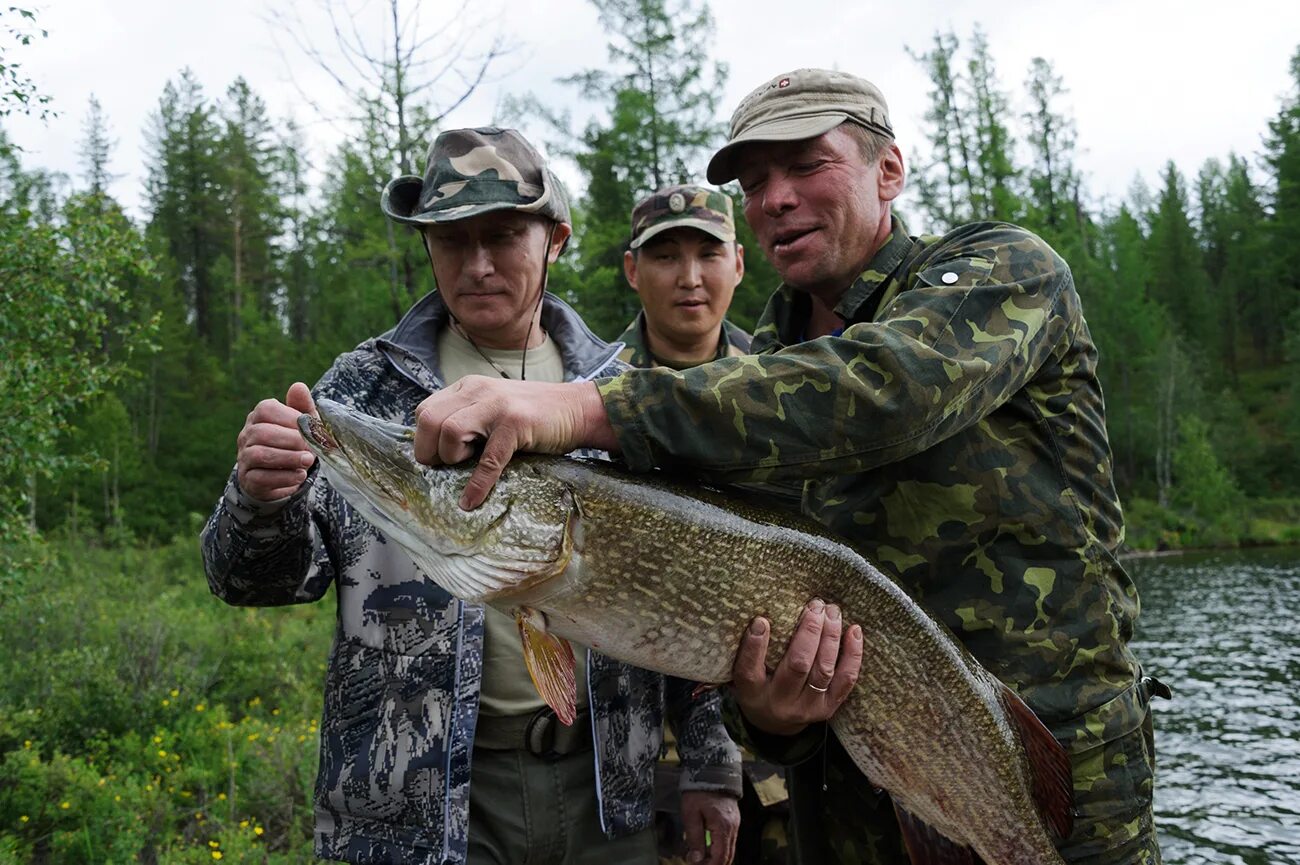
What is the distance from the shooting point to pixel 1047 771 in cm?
207

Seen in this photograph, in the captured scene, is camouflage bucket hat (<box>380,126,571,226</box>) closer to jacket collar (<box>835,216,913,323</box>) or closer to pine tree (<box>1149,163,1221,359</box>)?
jacket collar (<box>835,216,913,323</box>)

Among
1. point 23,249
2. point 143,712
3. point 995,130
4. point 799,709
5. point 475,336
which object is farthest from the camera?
point 995,130

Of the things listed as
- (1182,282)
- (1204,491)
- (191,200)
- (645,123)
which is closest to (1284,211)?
(1182,282)

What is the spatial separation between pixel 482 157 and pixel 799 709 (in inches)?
74.0

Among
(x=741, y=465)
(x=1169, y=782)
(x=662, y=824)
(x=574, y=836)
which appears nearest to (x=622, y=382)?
(x=741, y=465)

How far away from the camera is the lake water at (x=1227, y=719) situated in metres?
8.28

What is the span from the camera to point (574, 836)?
2.67 metres

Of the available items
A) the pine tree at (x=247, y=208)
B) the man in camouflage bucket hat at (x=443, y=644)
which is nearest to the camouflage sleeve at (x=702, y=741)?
the man in camouflage bucket hat at (x=443, y=644)

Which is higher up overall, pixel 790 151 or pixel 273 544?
pixel 790 151

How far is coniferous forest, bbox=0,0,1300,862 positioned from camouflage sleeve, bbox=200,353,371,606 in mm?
2885

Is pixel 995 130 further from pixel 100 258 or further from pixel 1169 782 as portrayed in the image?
pixel 100 258

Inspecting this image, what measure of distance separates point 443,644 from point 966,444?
147 centimetres

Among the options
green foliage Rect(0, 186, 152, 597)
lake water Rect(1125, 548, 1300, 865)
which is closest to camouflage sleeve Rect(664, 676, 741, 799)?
lake water Rect(1125, 548, 1300, 865)

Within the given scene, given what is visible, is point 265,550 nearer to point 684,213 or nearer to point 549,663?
point 549,663
